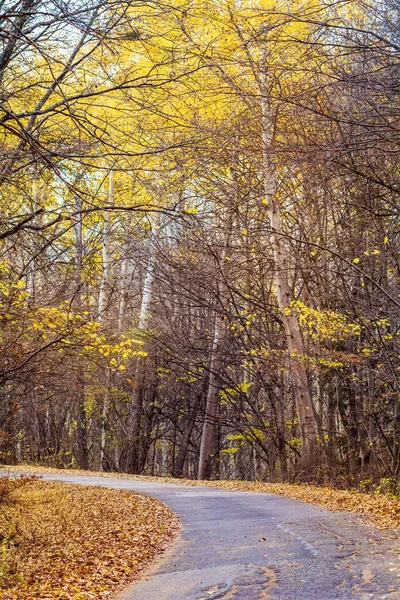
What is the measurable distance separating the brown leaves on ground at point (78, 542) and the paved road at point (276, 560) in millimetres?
423

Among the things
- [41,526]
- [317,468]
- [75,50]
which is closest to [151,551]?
[41,526]

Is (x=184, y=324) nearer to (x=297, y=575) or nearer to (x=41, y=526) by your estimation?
(x=41, y=526)

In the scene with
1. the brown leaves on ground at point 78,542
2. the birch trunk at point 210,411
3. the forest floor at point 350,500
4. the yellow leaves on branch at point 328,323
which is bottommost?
the brown leaves on ground at point 78,542

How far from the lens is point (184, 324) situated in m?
24.1

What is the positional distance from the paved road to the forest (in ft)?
9.58

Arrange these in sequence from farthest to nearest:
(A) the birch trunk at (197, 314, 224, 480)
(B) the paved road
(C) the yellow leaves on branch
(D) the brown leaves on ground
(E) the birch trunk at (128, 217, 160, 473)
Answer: (E) the birch trunk at (128, 217, 160, 473)
(A) the birch trunk at (197, 314, 224, 480)
(C) the yellow leaves on branch
(D) the brown leaves on ground
(B) the paved road

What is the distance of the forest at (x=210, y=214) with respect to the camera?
7445 millimetres

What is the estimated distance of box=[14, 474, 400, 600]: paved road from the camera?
5.59 metres

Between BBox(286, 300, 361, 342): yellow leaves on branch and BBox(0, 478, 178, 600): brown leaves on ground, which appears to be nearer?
BBox(0, 478, 178, 600): brown leaves on ground

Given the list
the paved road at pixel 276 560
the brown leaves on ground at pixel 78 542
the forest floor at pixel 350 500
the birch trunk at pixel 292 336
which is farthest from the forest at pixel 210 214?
the paved road at pixel 276 560

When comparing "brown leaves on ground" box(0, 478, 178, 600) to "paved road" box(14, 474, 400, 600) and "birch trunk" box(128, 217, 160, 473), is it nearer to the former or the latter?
"paved road" box(14, 474, 400, 600)

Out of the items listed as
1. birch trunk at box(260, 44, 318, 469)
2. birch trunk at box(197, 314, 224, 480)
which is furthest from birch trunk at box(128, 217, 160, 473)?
birch trunk at box(260, 44, 318, 469)

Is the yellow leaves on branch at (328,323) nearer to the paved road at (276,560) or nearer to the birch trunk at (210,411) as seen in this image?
the paved road at (276,560)

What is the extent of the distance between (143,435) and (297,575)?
21.0 metres
